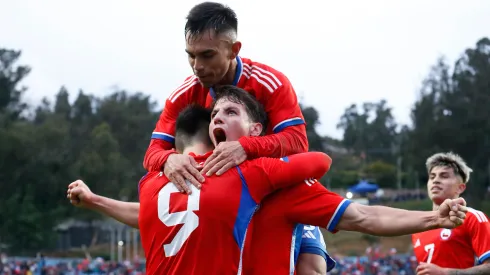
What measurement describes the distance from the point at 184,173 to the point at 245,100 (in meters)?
0.66

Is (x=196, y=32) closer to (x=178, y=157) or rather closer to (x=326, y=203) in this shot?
(x=178, y=157)

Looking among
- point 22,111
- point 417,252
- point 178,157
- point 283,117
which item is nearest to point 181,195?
point 178,157

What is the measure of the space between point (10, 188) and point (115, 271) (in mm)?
18118

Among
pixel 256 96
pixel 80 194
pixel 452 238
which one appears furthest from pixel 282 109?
pixel 452 238

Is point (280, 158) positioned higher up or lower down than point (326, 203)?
higher up

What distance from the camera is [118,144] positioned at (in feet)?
208

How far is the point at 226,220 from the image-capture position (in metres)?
4.50

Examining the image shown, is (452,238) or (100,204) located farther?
(452,238)

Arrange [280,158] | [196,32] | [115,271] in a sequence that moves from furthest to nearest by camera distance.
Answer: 1. [115,271]
2. [196,32]
3. [280,158]

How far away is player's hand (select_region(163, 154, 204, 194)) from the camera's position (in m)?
4.61

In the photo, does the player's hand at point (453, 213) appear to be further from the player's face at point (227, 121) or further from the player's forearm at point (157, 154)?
the player's forearm at point (157, 154)

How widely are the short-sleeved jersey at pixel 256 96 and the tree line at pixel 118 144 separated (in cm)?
3619

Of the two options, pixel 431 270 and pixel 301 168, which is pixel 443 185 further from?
pixel 301 168

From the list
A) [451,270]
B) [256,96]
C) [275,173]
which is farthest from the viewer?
[451,270]
